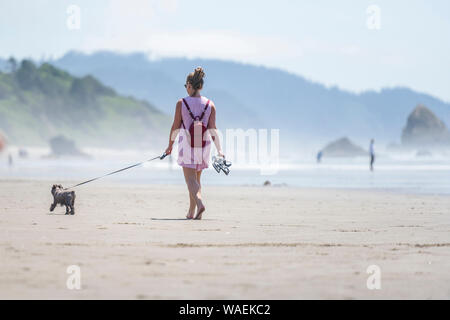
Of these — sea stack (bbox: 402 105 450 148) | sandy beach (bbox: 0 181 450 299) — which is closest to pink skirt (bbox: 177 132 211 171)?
sandy beach (bbox: 0 181 450 299)

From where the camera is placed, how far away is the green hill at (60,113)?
169125mm

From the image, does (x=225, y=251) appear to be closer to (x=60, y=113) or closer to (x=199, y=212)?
(x=199, y=212)

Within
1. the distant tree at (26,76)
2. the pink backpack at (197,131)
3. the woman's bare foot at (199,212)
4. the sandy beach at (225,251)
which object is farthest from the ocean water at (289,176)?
the distant tree at (26,76)

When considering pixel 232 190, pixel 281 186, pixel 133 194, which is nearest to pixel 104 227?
pixel 133 194

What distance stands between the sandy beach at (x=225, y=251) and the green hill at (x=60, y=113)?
151 m

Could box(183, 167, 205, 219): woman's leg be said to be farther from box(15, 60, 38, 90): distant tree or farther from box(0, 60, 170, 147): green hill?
box(15, 60, 38, 90): distant tree

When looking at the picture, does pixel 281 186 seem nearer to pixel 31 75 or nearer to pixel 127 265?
pixel 127 265

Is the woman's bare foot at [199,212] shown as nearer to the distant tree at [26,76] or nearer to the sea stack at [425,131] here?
the sea stack at [425,131]

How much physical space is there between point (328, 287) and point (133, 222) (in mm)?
5428

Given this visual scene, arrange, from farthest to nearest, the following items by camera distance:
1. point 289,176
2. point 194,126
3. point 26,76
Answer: point 26,76 → point 289,176 → point 194,126

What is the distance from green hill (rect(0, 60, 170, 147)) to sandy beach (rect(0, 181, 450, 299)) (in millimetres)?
151378

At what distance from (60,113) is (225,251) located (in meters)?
178

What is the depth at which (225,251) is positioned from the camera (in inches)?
313

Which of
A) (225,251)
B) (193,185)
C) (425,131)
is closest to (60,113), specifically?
(425,131)
